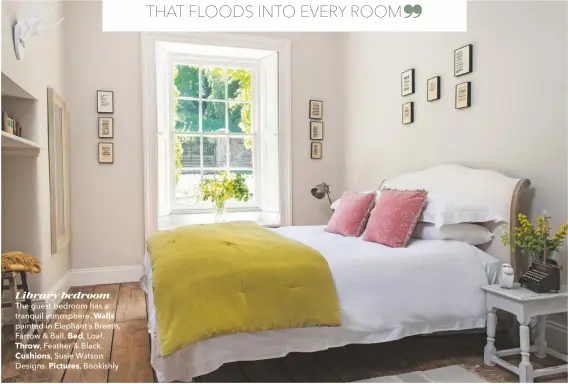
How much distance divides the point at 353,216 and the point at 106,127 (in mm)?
2414

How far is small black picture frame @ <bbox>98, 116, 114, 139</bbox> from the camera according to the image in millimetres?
3926

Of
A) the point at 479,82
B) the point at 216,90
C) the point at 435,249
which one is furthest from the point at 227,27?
the point at 435,249

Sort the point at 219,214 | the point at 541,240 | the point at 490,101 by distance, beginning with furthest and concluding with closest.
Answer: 1. the point at 219,214
2. the point at 490,101
3. the point at 541,240

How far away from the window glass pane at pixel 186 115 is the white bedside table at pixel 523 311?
10.8ft

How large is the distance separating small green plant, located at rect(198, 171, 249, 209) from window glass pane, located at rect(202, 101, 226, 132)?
540 millimetres

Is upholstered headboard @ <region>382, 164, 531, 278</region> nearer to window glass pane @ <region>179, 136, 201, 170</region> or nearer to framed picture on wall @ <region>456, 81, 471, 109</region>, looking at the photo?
framed picture on wall @ <region>456, 81, 471, 109</region>

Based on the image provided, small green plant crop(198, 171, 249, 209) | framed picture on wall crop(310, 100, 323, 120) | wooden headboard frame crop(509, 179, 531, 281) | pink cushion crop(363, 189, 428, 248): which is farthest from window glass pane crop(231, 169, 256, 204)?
wooden headboard frame crop(509, 179, 531, 281)

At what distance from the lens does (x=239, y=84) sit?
4715 mm

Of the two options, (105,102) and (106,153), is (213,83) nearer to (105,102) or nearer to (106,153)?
(105,102)

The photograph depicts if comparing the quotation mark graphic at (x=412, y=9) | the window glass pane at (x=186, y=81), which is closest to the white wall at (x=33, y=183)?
the window glass pane at (x=186, y=81)

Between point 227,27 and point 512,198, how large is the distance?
8.79 feet

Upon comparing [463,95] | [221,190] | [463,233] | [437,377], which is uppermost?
[463,95]

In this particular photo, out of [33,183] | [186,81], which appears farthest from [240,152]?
[33,183]

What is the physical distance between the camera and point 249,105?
475cm
